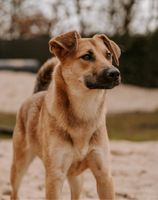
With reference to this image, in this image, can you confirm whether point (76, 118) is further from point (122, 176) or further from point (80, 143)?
point (122, 176)

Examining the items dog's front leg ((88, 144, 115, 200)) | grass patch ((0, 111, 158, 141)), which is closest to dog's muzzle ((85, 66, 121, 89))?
dog's front leg ((88, 144, 115, 200))

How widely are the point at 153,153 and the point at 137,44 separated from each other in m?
15.4

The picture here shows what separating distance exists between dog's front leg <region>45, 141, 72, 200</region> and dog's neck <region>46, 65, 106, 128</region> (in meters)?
0.31

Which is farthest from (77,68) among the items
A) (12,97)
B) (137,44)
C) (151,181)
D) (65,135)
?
(137,44)

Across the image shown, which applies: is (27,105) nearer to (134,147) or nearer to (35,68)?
(134,147)

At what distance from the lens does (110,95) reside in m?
Answer: 24.6

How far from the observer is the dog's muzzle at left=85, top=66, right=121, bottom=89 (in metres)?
4.46

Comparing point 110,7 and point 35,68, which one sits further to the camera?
point 110,7

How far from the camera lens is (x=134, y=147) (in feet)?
36.1

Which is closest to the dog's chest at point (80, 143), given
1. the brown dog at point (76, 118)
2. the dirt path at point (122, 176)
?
the brown dog at point (76, 118)

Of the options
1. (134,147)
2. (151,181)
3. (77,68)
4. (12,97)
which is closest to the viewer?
(77,68)

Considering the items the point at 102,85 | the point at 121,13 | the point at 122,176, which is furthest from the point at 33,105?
the point at 121,13

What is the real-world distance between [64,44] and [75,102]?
534 mm

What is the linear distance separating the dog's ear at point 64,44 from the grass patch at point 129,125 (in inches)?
334
